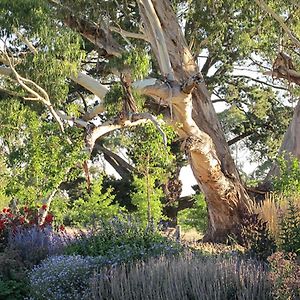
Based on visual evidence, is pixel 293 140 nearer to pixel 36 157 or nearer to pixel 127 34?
pixel 127 34

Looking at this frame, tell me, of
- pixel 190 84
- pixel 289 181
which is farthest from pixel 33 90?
pixel 289 181

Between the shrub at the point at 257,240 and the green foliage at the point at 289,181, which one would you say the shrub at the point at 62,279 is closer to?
the shrub at the point at 257,240

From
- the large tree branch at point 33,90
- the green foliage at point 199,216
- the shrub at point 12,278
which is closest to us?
the shrub at point 12,278

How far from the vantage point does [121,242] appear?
7.28 meters

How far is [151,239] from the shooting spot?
290 inches

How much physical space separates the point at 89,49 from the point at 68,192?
767 centimetres

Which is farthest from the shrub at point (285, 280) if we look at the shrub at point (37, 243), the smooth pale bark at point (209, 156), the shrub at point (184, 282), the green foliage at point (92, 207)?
the green foliage at point (92, 207)

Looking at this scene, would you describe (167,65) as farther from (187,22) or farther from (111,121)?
(187,22)

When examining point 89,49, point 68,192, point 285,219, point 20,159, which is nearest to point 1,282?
point 285,219

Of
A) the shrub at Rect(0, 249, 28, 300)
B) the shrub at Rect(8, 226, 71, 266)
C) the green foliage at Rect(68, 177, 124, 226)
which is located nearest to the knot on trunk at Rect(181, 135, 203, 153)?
the green foliage at Rect(68, 177, 124, 226)

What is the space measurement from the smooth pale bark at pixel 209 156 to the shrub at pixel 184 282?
7371 millimetres

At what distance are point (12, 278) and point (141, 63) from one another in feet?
21.4

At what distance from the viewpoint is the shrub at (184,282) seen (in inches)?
192

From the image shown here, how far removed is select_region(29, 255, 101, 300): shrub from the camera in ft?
18.9
